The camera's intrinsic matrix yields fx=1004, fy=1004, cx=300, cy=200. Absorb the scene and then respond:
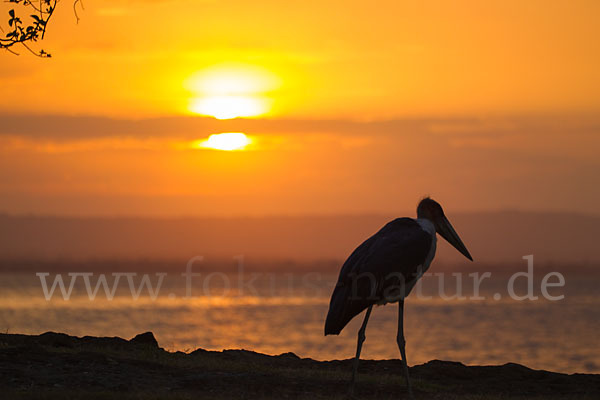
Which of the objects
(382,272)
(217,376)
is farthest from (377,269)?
(217,376)

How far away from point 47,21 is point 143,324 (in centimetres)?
3998

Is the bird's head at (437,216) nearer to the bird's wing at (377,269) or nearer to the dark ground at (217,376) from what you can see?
the bird's wing at (377,269)

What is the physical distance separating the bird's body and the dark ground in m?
0.94

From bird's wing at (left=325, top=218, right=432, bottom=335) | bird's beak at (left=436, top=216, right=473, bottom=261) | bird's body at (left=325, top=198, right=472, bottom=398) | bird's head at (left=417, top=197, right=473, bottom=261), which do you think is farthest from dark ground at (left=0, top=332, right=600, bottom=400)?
bird's head at (left=417, top=197, right=473, bottom=261)

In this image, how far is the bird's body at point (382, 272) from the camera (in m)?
13.1

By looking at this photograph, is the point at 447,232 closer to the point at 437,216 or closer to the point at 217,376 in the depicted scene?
the point at 437,216

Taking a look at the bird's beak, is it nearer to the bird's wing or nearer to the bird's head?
the bird's head

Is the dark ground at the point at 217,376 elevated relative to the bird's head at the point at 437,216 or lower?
lower

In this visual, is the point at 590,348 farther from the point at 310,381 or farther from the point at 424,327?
the point at 310,381

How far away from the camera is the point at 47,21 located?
50.3ft

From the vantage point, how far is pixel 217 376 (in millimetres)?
13594

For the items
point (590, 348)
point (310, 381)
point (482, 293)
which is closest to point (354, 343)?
point (590, 348)

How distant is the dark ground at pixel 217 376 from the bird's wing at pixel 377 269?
1097 millimetres

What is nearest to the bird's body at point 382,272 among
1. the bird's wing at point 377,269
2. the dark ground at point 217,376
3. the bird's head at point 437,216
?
the bird's wing at point 377,269
